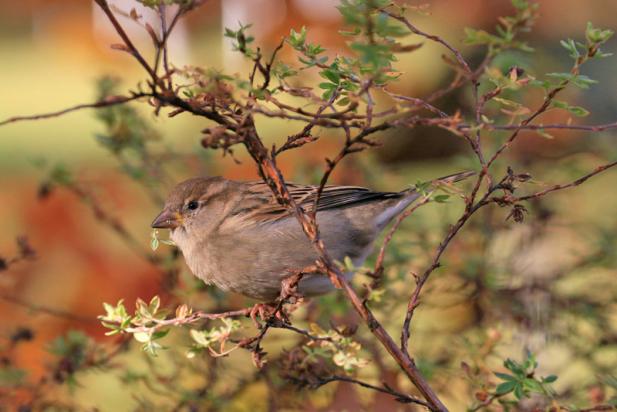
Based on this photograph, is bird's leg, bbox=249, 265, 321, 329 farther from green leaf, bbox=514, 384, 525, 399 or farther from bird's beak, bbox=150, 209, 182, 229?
bird's beak, bbox=150, 209, 182, 229

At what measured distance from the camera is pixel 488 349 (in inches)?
106

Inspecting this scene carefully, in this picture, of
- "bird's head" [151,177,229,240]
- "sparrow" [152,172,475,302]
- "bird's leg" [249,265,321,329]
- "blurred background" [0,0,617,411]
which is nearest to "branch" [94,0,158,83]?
"blurred background" [0,0,617,411]

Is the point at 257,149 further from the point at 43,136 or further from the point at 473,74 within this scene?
the point at 43,136

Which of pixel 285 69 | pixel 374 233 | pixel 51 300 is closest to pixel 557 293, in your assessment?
pixel 374 233

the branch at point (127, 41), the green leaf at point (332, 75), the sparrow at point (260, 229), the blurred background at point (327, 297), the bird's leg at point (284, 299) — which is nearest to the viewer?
the branch at point (127, 41)

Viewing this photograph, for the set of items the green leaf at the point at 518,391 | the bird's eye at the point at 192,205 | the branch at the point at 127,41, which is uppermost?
the bird's eye at the point at 192,205

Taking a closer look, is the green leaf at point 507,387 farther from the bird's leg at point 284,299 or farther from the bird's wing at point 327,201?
the bird's wing at point 327,201

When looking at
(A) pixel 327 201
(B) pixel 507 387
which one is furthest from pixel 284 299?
(A) pixel 327 201

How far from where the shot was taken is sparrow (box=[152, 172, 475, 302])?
288 centimetres

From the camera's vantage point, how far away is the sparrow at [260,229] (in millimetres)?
2879

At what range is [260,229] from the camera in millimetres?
3033

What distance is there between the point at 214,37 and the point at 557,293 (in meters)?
15.6

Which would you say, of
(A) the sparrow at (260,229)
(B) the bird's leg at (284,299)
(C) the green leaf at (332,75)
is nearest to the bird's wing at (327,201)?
(A) the sparrow at (260,229)

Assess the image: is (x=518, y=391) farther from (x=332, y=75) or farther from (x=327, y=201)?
(x=327, y=201)
